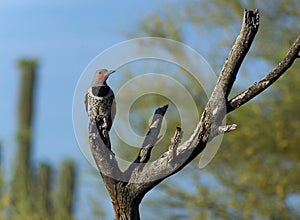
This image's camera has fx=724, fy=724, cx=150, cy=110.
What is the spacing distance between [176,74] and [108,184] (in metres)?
4.41

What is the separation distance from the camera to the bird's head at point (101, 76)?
6.08 ft

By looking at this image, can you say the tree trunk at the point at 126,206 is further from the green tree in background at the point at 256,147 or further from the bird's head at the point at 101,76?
the green tree in background at the point at 256,147

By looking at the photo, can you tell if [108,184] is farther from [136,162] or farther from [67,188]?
[67,188]

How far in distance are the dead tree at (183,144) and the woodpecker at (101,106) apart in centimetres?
2

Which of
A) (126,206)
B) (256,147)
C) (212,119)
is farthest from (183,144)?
(256,147)

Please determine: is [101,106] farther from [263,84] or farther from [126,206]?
[263,84]

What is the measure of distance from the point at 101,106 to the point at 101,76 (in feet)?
0.35

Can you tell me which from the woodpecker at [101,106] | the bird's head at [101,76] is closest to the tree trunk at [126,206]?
the woodpecker at [101,106]

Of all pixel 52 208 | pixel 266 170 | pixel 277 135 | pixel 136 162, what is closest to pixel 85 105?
pixel 136 162

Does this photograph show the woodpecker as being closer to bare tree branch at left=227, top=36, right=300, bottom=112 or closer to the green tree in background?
bare tree branch at left=227, top=36, right=300, bottom=112

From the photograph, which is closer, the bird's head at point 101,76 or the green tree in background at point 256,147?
the bird's head at point 101,76

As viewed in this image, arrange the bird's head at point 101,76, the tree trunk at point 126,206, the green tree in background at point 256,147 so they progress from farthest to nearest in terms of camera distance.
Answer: the green tree in background at point 256,147
the tree trunk at point 126,206
the bird's head at point 101,76

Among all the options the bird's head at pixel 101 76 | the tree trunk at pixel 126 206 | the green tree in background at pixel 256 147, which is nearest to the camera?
the bird's head at pixel 101 76

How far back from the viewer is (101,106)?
1.94m
